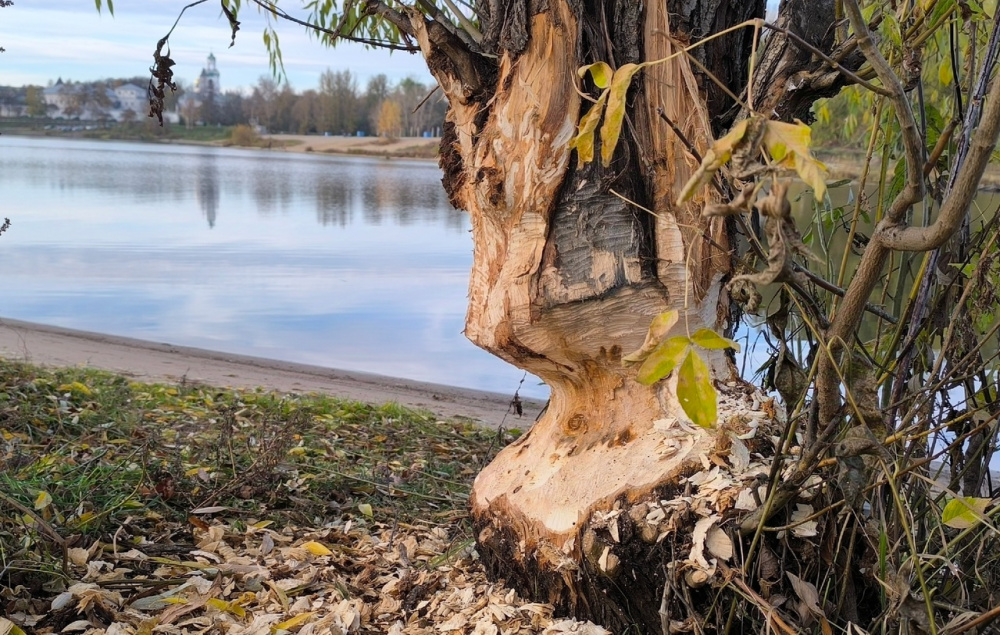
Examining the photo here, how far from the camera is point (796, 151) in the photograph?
798 millimetres

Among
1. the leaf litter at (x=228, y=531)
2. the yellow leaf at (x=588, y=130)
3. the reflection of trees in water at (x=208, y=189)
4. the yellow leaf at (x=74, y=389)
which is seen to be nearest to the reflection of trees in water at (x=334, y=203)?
the reflection of trees in water at (x=208, y=189)

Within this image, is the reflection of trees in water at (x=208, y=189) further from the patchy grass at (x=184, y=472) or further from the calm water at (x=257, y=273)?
the patchy grass at (x=184, y=472)

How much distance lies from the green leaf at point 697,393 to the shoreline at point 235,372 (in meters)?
3.79

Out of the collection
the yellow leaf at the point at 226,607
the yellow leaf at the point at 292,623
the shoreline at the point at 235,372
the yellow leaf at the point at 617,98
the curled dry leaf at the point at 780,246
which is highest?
the yellow leaf at the point at 617,98

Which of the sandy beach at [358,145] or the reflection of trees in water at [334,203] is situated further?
the sandy beach at [358,145]

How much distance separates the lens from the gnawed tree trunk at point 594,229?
179 centimetres

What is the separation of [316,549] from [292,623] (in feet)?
1.21

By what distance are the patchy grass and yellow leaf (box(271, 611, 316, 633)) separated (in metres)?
0.37

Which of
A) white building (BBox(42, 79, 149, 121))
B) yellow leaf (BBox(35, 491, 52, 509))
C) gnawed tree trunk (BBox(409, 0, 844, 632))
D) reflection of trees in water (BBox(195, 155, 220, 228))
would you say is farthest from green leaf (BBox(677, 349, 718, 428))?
white building (BBox(42, 79, 149, 121))

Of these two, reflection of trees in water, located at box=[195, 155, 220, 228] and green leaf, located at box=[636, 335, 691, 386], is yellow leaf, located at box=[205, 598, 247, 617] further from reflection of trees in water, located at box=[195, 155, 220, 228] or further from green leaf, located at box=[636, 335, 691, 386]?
reflection of trees in water, located at box=[195, 155, 220, 228]

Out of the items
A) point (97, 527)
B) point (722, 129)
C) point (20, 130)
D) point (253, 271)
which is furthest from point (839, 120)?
point (20, 130)

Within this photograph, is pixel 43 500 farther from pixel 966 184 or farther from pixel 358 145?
pixel 358 145

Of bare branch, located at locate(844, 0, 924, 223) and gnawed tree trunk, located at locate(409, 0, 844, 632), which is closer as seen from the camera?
bare branch, located at locate(844, 0, 924, 223)

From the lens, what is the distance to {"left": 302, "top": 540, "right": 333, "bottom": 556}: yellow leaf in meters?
2.24
